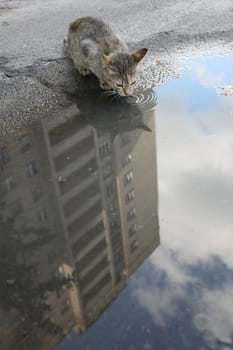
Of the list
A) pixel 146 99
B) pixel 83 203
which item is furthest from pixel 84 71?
pixel 83 203

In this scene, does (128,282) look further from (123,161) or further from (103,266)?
(123,161)

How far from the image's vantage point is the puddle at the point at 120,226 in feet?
7.55

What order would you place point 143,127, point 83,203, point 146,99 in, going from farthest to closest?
point 146,99 → point 143,127 → point 83,203

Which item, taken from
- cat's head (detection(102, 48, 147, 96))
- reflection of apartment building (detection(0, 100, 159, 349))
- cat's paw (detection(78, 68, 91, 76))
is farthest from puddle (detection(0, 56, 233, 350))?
cat's paw (detection(78, 68, 91, 76))

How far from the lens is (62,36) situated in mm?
6012

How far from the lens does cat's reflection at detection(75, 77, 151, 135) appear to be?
3.89m

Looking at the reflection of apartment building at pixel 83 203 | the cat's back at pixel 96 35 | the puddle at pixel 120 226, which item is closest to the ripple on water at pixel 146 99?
the puddle at pixel 120 226

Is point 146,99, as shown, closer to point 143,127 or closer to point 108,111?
point 108,111

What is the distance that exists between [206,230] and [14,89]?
9.43 feet

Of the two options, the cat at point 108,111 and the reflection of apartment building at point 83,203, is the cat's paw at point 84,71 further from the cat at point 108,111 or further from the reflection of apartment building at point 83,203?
the reflection of apartment building at point 83,203

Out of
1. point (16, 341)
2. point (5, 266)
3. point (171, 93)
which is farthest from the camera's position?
point (171, 93)

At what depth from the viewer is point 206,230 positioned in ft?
9.23

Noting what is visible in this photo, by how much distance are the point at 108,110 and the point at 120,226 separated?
5.30ft

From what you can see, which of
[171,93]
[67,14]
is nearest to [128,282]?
[171,93]
